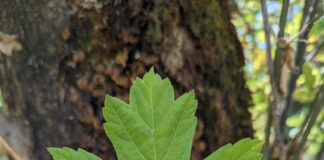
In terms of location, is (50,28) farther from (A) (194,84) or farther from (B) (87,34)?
(A) (194,84)

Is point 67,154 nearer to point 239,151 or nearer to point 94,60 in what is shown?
point 239,151

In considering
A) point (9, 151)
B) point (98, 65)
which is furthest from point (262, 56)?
point (9, 151)

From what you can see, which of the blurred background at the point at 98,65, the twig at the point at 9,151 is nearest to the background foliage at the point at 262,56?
the blurred background at the point at 98,65

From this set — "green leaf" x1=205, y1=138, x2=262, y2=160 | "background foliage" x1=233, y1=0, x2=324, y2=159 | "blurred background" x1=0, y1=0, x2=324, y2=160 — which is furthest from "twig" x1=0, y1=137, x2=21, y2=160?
"background foliage" x1=233, y1=0, x2=324, y2=159

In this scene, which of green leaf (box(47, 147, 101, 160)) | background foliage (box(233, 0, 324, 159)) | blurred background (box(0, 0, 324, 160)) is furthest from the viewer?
background foliage (box(233, 0, 324, 159))

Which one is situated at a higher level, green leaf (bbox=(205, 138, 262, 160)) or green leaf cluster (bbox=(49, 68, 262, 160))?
green leaf cluster (bbox=(49, 68, 262, 160))

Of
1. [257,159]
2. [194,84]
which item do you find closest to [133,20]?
[194,84]

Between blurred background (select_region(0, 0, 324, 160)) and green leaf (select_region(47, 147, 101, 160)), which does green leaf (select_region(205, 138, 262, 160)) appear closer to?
green leaf (select_region(47, 147, 101, 160))
